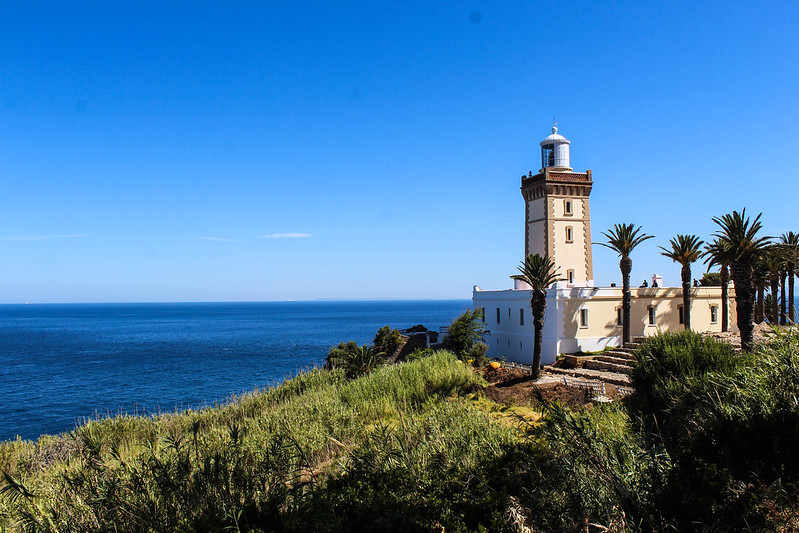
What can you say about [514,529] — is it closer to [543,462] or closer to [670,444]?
[543,462]

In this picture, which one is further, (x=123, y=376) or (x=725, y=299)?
(x=123, y=376)

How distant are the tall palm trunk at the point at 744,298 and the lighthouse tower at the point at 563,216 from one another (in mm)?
9026

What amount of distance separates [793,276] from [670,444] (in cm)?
3191

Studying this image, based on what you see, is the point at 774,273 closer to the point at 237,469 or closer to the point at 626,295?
the point at 626,295

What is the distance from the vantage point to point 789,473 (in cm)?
568

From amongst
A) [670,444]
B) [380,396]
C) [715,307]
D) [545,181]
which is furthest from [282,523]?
[715,307]

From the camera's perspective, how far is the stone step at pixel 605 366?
23112 millimetres

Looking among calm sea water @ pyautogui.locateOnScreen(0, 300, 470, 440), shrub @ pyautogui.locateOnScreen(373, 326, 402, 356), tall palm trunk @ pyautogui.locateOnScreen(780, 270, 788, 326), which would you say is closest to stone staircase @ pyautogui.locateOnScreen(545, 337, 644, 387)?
tall palm trunk @ pyautogui.locateOnScreen(780, 270, 788, 326)

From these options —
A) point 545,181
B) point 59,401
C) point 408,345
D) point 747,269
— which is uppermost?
point 545,181

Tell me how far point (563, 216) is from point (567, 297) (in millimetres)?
5991

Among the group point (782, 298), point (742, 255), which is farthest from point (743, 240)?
point (782, 298)

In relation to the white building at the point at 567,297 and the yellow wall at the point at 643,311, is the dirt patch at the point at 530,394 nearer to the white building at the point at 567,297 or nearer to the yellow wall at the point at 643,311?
the white building at the point at 567,297

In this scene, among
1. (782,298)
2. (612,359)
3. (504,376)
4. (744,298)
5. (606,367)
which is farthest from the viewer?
(782,298)

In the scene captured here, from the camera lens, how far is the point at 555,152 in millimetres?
31969
